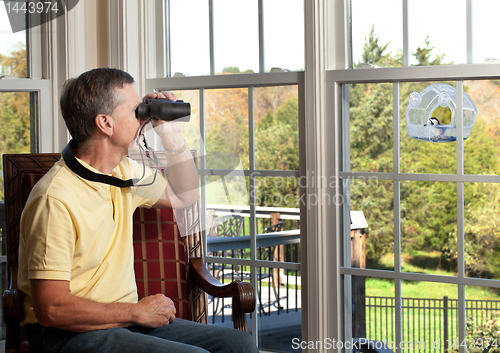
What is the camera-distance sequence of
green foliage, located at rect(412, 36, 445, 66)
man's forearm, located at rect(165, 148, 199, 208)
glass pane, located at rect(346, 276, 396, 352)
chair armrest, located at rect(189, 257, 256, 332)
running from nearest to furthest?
chair armrest, located at rect(189, 257, 256, 332) < man's forearm, located at rect(165, 148, 199, 208) < green foliage, located at rect(412, 36, 445, 66) < glass pane, located at rect(346, 276, 396, 352)

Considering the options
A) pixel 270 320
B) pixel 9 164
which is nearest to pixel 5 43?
pixel 9 164

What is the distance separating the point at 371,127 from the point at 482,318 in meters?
0.80

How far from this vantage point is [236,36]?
6.03 ft

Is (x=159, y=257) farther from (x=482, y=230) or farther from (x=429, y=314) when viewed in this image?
(x=482, y=230)

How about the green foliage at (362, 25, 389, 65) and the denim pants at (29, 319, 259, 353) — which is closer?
the denim pants at (29, 319, 259, 353)

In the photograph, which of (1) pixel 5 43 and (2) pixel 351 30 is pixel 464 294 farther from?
(1) pixel 5 43

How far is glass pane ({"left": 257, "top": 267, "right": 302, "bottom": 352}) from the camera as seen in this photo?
1.78m

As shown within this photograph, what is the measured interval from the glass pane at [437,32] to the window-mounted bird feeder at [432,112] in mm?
110

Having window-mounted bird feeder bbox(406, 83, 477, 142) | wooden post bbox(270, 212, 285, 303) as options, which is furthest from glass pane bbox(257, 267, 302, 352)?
window-mounted bird feeder bbox(406, 83, 477, 142)
